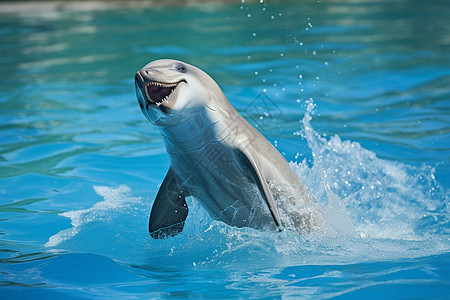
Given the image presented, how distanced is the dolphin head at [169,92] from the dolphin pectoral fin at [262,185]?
0.41 metres

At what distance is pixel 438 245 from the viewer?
4.08 meters

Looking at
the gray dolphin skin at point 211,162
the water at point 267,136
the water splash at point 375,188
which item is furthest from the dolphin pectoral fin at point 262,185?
the water splash at point 375,188

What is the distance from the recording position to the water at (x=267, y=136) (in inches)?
143

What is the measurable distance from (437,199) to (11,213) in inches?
140

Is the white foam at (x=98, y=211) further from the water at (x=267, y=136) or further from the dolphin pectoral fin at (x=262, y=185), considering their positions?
the dolphin pectoral fin at (x=262, y=185)

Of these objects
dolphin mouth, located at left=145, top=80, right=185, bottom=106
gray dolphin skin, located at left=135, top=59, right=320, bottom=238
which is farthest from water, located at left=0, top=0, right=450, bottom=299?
dolphin mouth, located at left=145, top=80, right=185, bottom=106

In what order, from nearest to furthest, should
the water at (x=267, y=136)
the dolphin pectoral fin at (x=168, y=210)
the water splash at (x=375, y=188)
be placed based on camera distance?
the water at (x=267, y=136)
the dolphin pectoral fin at (x=168, y=210)
the water splash at (x=375, y=188)

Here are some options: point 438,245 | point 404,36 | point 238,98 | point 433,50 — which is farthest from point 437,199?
point 404,36

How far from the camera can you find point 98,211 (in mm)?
4844

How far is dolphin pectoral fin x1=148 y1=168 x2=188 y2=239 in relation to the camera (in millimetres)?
4098

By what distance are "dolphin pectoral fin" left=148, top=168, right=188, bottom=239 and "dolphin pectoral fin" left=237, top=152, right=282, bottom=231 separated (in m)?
0.55

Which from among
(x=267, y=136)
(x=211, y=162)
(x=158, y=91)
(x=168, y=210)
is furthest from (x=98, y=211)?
(x=267, y=136)

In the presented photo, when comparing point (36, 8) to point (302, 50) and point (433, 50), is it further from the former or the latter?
point (433, 50)

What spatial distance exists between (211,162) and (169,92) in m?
0.55
